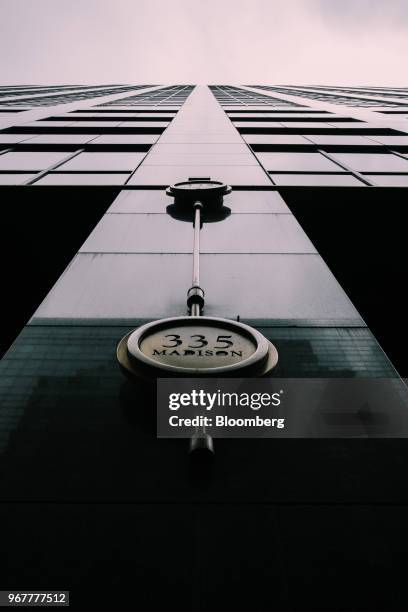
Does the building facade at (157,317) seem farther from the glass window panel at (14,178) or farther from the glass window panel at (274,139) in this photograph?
the glass window panel at (274,139)

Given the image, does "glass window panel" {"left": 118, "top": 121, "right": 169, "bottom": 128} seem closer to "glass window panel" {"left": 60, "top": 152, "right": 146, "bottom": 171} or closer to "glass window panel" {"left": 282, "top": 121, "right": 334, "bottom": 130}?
"glass window panel" {"left": 60, "top": 152, "right": 146, "bottom": 171}

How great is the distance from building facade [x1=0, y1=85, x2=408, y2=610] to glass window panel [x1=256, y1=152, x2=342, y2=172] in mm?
91

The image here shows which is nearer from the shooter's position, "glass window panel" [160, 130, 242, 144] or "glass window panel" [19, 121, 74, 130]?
→ "glass window panel" [160, 130, 242, 144]

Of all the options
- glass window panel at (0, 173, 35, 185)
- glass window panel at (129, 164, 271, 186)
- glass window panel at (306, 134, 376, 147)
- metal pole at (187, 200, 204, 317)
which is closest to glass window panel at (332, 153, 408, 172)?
glass window panel at (306, 134, 376, 147)

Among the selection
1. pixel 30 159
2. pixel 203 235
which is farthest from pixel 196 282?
pixel 30 159

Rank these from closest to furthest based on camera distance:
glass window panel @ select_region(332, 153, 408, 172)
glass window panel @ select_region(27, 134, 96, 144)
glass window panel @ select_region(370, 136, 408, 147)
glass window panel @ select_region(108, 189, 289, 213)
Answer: glass window panel @ select_region(108, 189, 289, 213) < glass window panel @ select_region(332, 153, 408, 172) < glass window panel @ select_region(370, 136, 408, 147) < glass window panel @ select_region(27, 134, 96, 144)

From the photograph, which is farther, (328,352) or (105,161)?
(105,161)

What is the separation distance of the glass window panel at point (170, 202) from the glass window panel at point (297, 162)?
2559 mm

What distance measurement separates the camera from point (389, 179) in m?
11.9

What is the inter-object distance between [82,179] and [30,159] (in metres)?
3.51

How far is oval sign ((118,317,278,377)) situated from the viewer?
4367 mm

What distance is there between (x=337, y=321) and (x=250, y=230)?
355 centimetres

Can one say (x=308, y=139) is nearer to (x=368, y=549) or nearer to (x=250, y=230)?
(x=250, y=230)

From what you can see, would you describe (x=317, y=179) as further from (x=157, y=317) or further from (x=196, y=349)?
(x=196, y=349)
